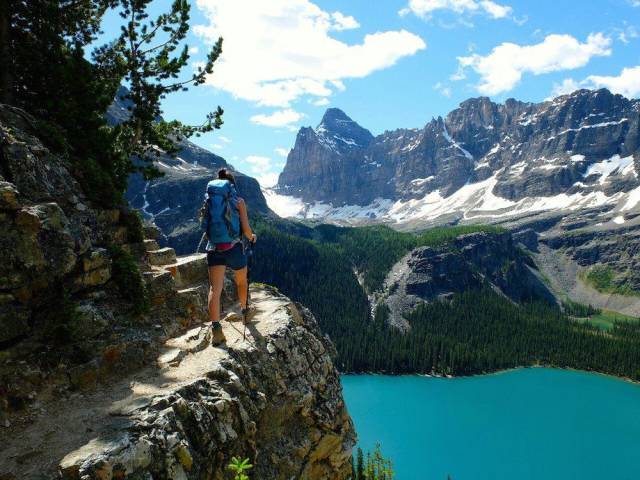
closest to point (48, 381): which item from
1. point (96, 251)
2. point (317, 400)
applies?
point (96, 251)

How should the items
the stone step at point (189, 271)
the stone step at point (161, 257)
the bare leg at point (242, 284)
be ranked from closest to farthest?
1. the bare leg at point (242, 284)
2. the stone step at point (189, 271)
3. the stone step at point (161, 257)

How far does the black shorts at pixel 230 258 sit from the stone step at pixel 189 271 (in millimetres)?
3825

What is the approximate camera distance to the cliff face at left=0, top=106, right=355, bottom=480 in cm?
743

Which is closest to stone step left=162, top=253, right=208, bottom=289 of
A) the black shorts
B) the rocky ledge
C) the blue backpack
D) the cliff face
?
the cliff face

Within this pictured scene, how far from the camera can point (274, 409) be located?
10750mm

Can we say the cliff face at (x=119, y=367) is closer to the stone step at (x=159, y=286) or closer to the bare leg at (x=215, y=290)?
the stone step at (x=159, y=286)

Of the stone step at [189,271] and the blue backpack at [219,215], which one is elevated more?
the blue backpack at [219,215]

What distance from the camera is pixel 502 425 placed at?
8581 cm

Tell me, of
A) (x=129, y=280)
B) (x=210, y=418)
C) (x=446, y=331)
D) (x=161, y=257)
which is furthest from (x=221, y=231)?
(x=446, y=331)

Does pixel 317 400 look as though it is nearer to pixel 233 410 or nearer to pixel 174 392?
pixel 233 410

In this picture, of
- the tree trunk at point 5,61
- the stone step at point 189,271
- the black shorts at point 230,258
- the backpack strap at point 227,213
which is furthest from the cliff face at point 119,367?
the backpack strap at point 227,213

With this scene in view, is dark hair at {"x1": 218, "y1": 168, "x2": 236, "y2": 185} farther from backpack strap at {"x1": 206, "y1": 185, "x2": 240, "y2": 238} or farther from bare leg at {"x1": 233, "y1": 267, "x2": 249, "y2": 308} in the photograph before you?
bare leg at {"x1": 233, "y1": 267, "x2": 249, "y2": 308}

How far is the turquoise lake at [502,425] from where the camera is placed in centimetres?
6844

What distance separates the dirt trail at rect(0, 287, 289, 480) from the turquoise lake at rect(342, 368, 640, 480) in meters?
62.7
